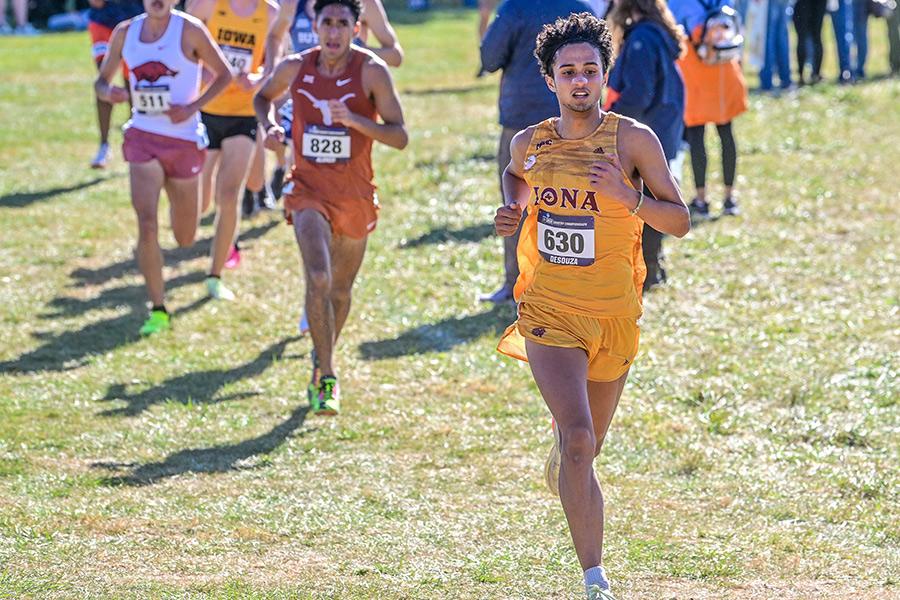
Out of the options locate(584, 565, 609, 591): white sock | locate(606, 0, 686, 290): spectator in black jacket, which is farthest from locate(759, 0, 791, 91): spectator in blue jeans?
locate(584, 565, 609, 591): white sock

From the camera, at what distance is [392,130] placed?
23.5 ft

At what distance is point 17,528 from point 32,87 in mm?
15098

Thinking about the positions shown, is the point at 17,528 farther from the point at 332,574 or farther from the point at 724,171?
the point at 724,171

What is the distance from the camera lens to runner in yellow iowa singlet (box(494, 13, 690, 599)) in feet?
15.5

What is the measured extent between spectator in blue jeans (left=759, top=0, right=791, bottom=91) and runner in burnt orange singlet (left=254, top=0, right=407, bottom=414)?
10754mm

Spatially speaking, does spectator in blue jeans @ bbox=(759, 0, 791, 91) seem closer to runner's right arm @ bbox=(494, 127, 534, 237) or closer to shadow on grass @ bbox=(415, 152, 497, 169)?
shadow on grass @ bbox=(415, 152, 497, 169)

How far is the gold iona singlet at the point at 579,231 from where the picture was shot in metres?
4.87

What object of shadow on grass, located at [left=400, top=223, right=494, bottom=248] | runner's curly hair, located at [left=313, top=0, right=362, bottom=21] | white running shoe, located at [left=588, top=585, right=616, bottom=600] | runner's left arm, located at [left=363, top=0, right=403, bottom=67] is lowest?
shadow on grass, located at [left=400, top=223, right=494, bottom=248]

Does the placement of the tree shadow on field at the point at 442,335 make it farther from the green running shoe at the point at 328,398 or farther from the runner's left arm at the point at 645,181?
the runner's left arm at the point at 645,181

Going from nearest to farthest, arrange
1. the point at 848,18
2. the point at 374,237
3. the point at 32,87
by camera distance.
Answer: the point at 374,237 → the point at 848,18 → the point at 32,87

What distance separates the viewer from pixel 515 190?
5.20 metres

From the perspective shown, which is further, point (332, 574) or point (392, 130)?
point (392, 130)

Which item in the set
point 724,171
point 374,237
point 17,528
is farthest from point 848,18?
point 17,528

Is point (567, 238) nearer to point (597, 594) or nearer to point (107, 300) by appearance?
point (597, 594)
